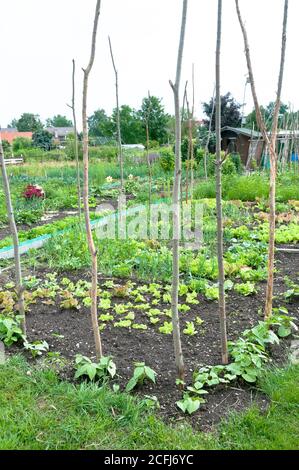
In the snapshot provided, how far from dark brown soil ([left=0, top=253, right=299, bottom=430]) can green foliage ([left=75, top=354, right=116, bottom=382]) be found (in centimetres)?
8

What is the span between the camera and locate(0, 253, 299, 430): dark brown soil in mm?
2350

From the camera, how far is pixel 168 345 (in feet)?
9.78

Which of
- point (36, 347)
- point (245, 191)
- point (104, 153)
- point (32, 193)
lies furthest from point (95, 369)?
point (104, 153)

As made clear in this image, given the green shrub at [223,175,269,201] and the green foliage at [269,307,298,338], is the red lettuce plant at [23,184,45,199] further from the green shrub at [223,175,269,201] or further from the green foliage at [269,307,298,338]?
the green foliage at [269,307,298,338]

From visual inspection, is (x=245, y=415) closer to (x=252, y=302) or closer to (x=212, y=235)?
(x=252, y=302)

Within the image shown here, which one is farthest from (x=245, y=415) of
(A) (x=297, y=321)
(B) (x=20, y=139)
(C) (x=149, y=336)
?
(B) (x=20, y=139)

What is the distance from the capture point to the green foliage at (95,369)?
2432 mm

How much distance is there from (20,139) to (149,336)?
122 feet

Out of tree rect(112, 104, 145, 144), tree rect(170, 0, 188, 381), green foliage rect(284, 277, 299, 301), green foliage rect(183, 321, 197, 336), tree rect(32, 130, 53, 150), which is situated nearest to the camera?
tree rect(170, 0, 188, 381)

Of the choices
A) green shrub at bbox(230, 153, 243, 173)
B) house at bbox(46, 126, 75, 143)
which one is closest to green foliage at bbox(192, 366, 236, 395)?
green shrub at bbox(230, 153, 243, 173)

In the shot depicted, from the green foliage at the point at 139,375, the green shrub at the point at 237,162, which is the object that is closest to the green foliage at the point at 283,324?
the green foliage at the point at 139,375

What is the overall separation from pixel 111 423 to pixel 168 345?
924 mm

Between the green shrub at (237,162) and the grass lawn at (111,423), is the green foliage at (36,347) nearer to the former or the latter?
the grass lawn at (111,423)

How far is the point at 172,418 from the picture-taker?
2.20 metres
